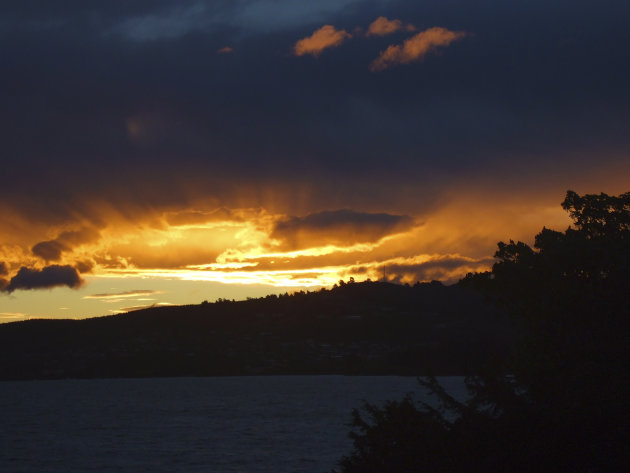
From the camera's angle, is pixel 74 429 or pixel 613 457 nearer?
pixel 613 457

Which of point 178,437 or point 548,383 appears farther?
point 178,437

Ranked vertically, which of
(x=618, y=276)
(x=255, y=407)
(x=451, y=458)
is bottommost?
(x=255, y=407)

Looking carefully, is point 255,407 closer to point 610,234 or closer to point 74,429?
point 74,429

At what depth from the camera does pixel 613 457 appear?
22109 millimetres

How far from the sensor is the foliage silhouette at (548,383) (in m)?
22.7

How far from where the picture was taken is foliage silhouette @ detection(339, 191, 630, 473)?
22703mm

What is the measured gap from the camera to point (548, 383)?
84.4ft

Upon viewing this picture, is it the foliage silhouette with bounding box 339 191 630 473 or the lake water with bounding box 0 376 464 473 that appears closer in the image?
the foliage silhouette with bounding box 339 191 630 473

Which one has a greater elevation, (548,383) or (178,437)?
(548,383)

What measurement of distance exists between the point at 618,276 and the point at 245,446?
66.2 m

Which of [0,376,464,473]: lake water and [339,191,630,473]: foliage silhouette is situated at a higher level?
[339,191,630,473]: foliage silhouette

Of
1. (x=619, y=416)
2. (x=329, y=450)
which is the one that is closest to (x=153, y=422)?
(x=329, y=450)

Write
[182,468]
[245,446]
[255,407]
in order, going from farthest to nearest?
[255,407] < [245,446] < [182,468]

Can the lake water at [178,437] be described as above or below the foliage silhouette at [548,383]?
below
